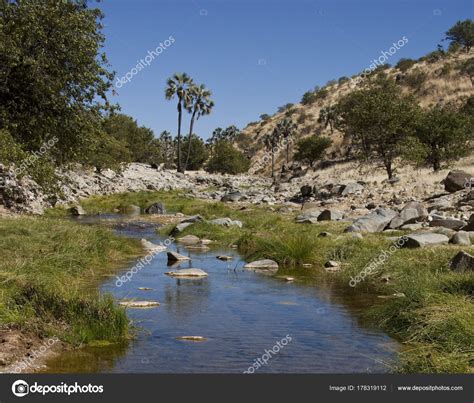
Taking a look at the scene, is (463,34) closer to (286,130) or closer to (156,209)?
(286,130)

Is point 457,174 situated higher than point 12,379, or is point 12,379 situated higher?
point 457,174

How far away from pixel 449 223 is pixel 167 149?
395 ft

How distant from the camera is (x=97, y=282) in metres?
14.3

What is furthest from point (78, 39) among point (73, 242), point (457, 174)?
point (457, 174)

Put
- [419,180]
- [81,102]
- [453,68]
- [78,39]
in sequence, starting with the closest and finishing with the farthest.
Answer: [78,39], [81,102], [419,180], [453,68]

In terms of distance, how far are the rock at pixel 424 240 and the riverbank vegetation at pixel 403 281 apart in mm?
816

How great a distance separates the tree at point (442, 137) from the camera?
52125 millimetres

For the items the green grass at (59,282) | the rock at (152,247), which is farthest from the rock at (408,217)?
the green grass at (59,282)

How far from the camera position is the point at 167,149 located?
139000mm

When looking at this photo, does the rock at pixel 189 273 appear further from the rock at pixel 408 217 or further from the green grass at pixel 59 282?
the rock at pixel 408 217

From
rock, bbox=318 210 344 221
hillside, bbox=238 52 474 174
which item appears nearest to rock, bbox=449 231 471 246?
rock, bbox=318 210 344 221

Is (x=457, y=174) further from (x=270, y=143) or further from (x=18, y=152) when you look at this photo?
(x=270, y=143)

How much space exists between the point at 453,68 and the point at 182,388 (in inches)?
4424

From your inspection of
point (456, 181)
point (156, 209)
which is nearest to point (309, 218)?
point (456, 181)
